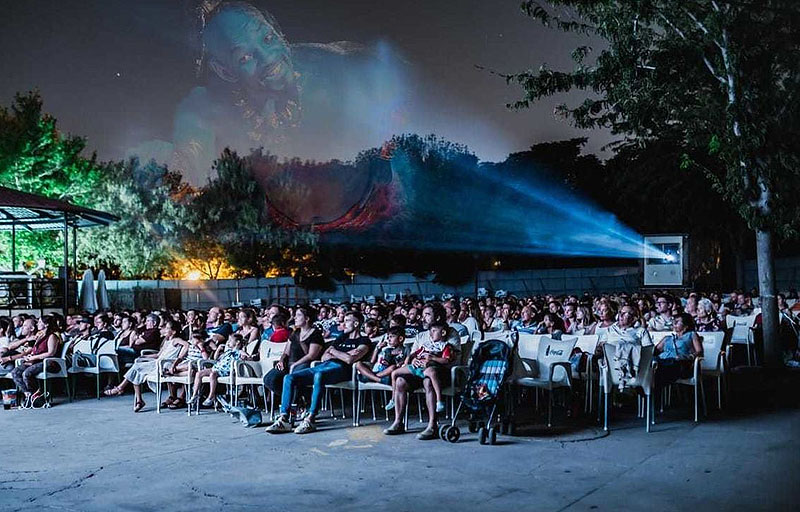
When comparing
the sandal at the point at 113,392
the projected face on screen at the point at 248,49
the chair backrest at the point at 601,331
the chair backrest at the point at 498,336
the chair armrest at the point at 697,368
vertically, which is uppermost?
the projected face on screen at the point at 248,49

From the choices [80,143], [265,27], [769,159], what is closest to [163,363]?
[769,159]

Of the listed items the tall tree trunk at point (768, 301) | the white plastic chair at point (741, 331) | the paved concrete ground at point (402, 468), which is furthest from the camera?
the white plastic chair at point (741, 331)

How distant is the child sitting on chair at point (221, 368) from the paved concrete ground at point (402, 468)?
113 centimetres

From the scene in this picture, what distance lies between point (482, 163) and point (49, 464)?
5163cm

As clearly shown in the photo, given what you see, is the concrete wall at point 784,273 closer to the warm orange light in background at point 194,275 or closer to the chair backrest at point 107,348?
the warm orange light in background at point 194,275

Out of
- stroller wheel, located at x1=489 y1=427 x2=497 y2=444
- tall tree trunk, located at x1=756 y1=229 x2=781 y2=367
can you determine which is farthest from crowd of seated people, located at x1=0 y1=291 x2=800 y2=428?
tall tree trunk, located at x1=756 y1=229 x2=781 y2=367

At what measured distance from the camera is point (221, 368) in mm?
11742

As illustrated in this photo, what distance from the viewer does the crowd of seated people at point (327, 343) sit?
10039mm

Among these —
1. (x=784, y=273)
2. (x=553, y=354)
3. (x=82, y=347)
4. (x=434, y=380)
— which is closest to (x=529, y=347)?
(x=553, y=354)

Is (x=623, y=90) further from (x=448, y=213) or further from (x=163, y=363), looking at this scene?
(x=448, y=213)

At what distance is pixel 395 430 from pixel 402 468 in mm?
1747

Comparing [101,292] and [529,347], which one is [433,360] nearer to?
[529,347]

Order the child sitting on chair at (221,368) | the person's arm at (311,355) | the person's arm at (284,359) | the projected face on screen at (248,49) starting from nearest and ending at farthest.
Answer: the person's arm at (311,355)
the person's arm at (284,359)
the child sitting on chair at (221,368)
the projected face on screen at (248,49)

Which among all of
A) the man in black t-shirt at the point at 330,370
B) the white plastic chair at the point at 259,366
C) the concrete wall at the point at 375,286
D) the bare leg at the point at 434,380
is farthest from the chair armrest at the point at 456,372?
the concrete wall at the point at 375,286
